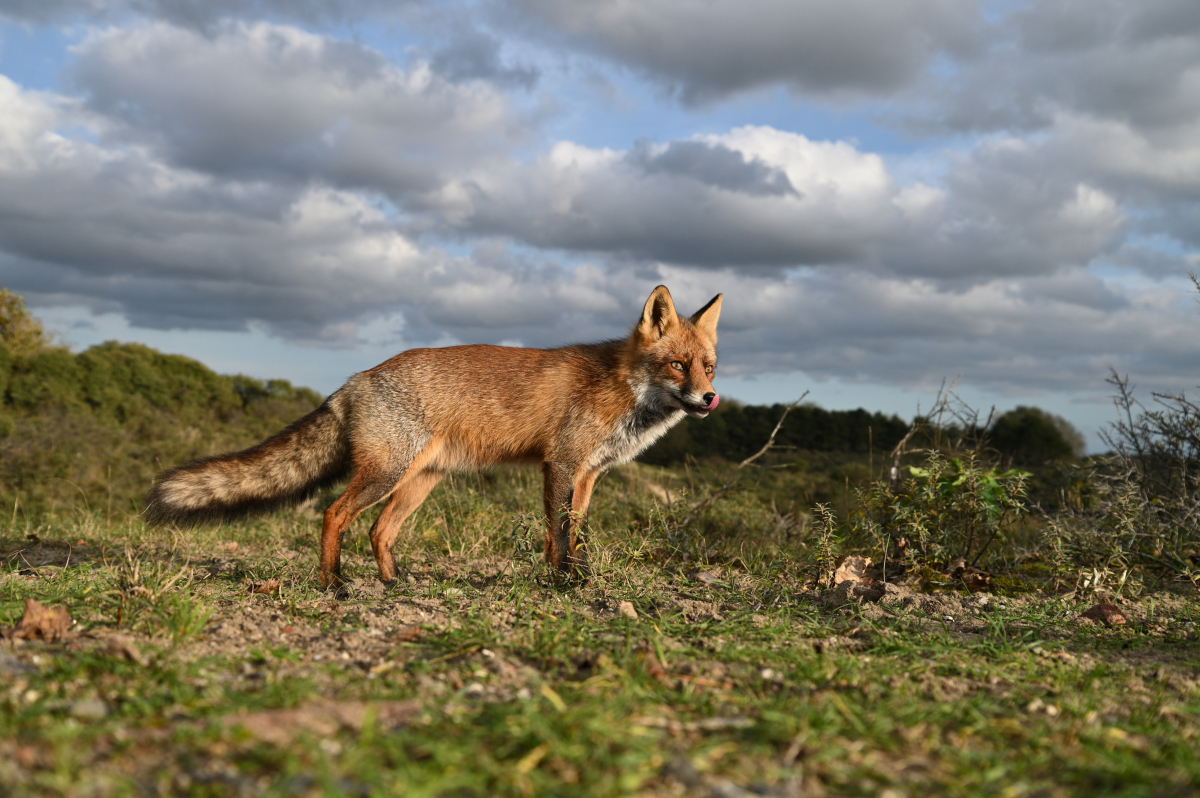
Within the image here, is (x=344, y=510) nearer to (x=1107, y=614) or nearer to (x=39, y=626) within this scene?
(x=39, y=626)

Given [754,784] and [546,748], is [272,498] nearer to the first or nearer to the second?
[546,748]

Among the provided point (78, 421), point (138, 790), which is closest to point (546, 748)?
point (138, 790)

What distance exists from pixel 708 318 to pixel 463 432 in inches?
93.7

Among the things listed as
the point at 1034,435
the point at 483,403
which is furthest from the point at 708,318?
the point at 1034,435

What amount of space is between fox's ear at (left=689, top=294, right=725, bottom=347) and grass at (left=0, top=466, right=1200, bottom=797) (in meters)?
2.23

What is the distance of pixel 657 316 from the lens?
6.19 m

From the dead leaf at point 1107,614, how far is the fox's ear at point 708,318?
3.35m

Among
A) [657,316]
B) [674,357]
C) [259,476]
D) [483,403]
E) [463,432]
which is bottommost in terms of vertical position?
[259,476]

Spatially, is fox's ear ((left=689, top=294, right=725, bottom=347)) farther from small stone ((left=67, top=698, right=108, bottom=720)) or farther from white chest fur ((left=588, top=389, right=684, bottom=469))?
small stone ((left=67, top=698, right=108, bottom=720))

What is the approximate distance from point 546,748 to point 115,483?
13.5 m

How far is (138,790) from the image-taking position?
6.25 ft

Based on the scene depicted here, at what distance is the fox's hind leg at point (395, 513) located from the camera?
566 centimetres

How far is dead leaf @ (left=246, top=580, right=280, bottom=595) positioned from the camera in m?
4.38

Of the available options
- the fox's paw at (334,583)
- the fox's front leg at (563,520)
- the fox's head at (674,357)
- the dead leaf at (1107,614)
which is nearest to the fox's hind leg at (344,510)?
the fox's paw at (334,583)
